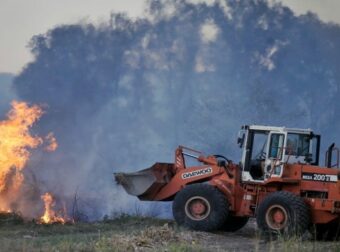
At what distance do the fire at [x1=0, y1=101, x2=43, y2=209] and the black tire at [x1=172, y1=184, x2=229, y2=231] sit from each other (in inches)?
238

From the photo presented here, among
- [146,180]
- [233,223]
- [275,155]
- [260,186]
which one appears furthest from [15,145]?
[275,155]

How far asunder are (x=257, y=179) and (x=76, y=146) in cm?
817

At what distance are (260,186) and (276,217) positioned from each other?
4.53ft

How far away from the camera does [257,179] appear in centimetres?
1858

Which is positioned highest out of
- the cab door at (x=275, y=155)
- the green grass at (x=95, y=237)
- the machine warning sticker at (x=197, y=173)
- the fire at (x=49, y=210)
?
the cab door at (x=275, y=155)

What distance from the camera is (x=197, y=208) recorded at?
1873 cm

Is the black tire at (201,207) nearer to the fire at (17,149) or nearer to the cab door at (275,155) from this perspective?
the cab door at (275,155)

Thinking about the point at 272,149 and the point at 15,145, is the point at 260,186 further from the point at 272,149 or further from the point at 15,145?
the point at 15,145

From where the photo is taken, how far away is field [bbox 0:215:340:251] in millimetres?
13016

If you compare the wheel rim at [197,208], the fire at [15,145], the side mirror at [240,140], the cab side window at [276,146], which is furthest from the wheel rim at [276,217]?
the fire at [15,145]

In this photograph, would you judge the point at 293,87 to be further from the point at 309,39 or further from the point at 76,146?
the point at 76,146

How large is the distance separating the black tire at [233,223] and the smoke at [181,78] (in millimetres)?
5178

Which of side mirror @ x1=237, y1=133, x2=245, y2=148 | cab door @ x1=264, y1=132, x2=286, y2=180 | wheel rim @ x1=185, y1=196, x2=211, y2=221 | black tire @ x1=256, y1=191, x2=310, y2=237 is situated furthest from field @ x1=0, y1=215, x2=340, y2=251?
side mirror @ x1=237, y1=133, x2=245, y2=148

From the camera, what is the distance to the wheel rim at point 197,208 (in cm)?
1867
